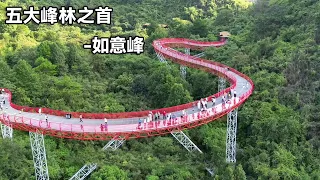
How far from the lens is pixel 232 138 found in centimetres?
3284

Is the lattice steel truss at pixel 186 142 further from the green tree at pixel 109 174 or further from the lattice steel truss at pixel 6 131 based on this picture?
the lattice steel truss at pixel 6 131

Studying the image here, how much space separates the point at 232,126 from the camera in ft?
111

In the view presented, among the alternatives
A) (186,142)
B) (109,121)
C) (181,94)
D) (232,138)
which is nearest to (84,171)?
(109,121)

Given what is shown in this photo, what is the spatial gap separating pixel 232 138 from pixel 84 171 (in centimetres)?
1174

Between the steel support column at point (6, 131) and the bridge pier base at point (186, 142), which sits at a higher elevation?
the steel support column at point (6, 131)

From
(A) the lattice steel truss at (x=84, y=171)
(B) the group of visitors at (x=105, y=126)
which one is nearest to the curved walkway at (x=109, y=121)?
(B) the group of visitors at (x=105, y=126)

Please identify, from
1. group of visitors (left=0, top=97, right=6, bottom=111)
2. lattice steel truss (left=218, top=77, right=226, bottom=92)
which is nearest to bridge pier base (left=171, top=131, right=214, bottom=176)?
lattice steel truss (left=218, top=77, right=226, bottom=92)

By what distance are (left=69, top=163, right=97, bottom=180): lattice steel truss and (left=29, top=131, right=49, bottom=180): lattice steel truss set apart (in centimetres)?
224

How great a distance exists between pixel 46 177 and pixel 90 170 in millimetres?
3228

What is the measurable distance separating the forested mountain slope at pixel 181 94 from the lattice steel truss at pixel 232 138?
61 centimetres

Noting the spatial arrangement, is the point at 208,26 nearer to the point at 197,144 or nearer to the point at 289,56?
the point at 289,56

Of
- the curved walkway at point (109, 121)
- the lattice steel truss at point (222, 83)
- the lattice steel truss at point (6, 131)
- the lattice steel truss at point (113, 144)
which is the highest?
the lattice steel truss at point (222, 83)

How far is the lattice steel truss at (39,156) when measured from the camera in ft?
92.7

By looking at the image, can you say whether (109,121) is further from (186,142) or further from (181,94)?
(181,94)
